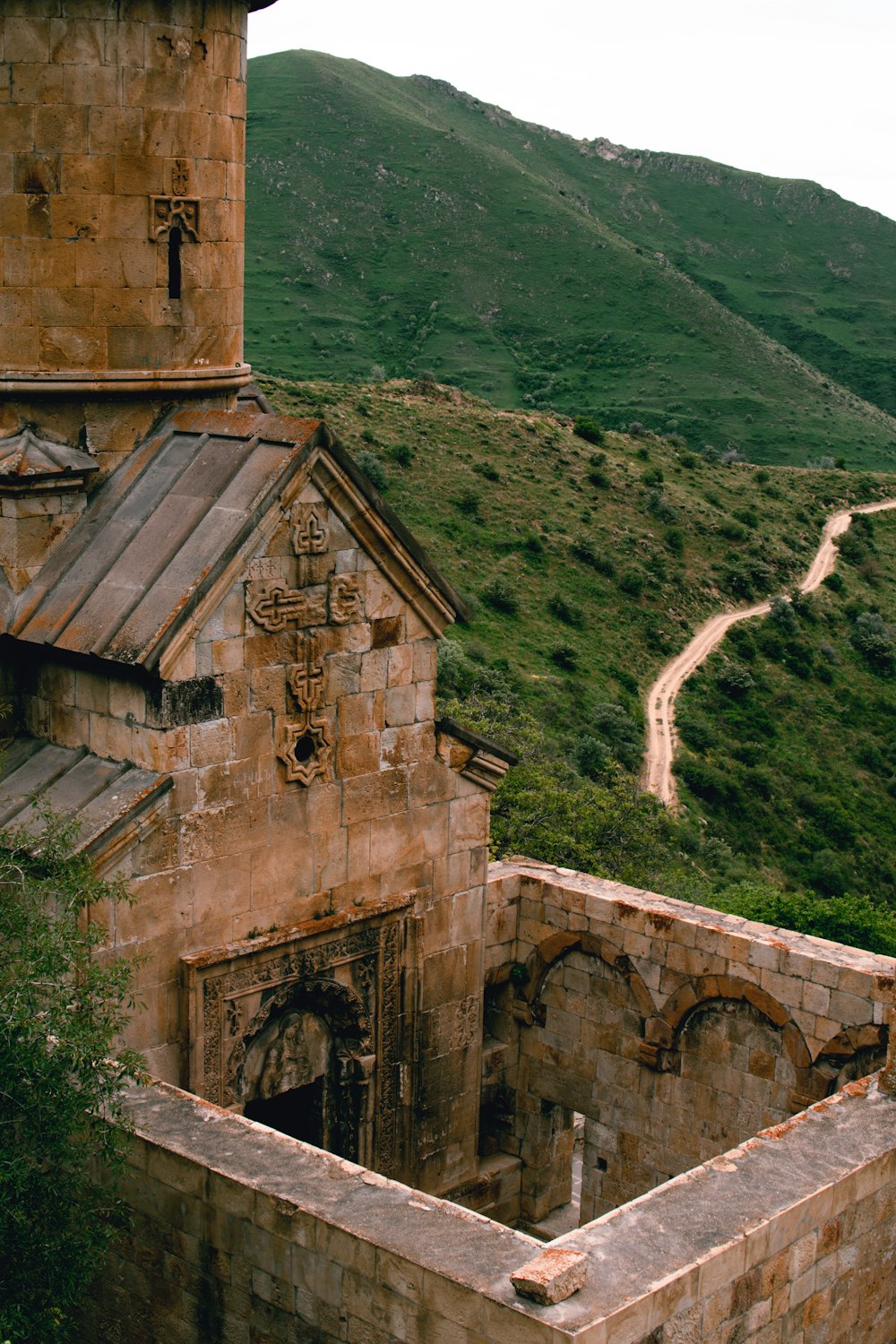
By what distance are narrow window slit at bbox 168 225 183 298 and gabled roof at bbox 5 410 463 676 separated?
842mm

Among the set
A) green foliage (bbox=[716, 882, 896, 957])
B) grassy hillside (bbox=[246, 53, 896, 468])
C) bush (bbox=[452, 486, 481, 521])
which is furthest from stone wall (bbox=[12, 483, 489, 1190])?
grassy hillside (bbox=[246, 53, 896, 468])

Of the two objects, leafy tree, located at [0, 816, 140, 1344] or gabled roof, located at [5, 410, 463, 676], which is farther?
gabled roof, located at [5, 410, 463, 676]

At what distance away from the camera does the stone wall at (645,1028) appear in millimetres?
11234

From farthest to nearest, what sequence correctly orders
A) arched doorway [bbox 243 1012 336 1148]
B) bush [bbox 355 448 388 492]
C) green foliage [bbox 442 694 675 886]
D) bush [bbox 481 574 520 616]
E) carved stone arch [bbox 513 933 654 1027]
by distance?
bush [bbox 355 448 388 492]
bush [bbox 481 574 520 616]
green foliage [bbox 442 694 675 886]
carved stone arch [bbox 513 933 654 1027]
arched doorway [bbox 243 1012 336 1148]

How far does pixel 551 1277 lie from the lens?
6.96 meters

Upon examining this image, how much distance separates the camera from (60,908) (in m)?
9.25

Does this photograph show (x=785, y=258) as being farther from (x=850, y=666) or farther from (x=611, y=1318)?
(x=611, y=1318)

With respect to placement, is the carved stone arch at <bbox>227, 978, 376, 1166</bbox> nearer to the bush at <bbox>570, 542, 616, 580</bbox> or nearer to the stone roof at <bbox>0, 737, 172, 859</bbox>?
the stone roof at <bbox>0, 737, 172, 859</bbox>

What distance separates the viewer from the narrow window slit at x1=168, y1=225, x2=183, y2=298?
426 inches

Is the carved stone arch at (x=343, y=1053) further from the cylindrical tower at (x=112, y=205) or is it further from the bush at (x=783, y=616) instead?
the bush at (x=783, y=616)

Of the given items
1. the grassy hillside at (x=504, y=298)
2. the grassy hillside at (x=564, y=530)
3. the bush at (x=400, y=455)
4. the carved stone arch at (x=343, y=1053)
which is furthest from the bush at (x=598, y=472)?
the carved stone arch at (x=343, y=1053)

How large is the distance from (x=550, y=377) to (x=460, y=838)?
70.0 metres

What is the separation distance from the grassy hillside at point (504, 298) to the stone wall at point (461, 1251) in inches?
2521

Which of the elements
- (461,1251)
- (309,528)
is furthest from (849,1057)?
(309,528)
